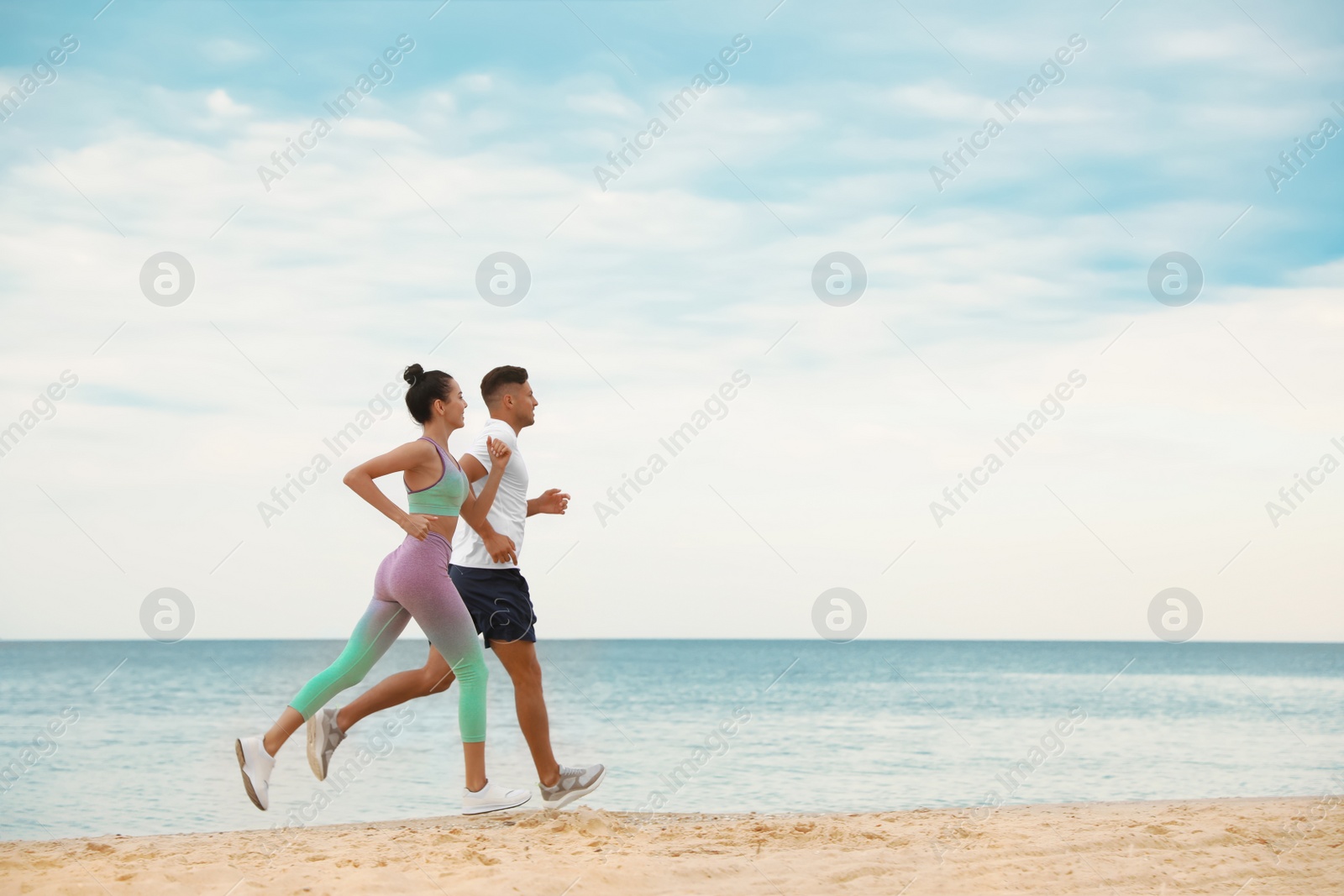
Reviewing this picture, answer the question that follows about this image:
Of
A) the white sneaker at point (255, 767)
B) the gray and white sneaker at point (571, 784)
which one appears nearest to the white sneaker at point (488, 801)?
the gray and white sneaker at point (571, 784)

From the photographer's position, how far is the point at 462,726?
185 inches

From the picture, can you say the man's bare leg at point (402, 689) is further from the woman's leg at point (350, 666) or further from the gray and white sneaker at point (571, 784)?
the gray and white sneaker at point (571, 784)

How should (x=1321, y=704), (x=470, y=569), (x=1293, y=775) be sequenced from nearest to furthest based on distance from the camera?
1. (x=470, y=569)
2. (x=1293, y=775)
3. (x=1321, y=704)

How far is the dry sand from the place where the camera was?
3.72 m

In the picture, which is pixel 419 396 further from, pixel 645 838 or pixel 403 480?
pixel 645 838

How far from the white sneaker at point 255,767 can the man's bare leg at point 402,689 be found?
1.17 feet

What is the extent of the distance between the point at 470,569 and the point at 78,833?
470 cm

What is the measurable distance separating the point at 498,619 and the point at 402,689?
528mm

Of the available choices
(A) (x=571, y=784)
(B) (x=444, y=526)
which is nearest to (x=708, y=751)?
(A) (x=571, y=784)

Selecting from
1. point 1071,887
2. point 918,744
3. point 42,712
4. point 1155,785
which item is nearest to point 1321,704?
point 918,744

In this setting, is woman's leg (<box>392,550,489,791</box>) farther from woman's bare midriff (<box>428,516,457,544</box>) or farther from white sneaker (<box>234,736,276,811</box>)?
white sneaker (<box>234,736,276,811</box>)

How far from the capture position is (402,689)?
474cm

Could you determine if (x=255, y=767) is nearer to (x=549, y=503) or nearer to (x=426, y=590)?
(x=426, y=590)

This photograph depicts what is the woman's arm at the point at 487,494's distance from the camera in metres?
4.69
